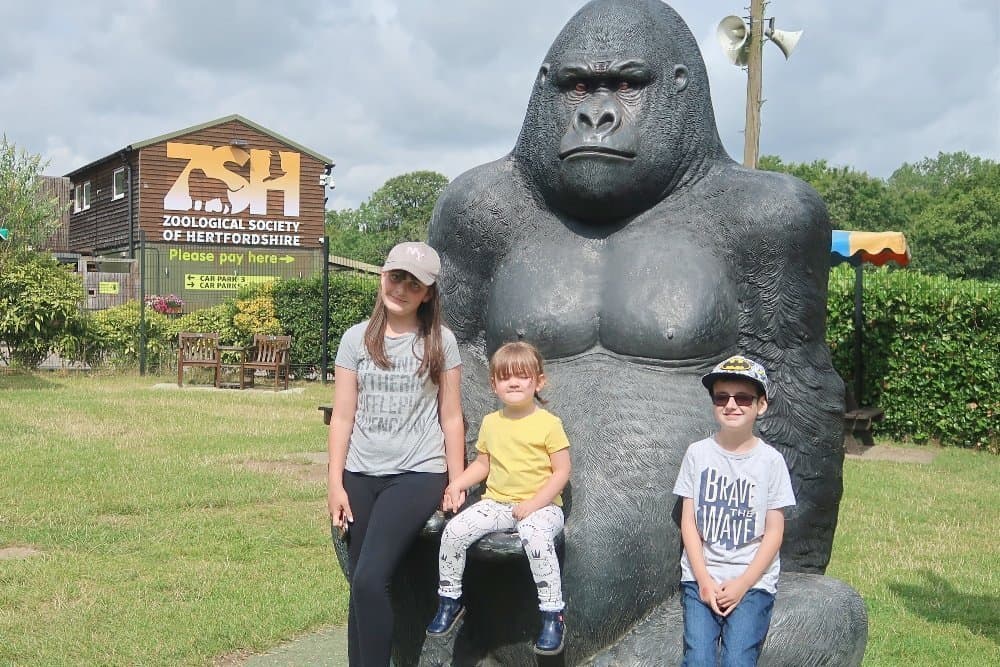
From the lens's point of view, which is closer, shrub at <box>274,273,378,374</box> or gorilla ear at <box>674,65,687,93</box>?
gorilla ear at <box>674,65,687,93</box>

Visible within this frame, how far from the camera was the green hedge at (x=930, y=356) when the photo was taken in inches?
387

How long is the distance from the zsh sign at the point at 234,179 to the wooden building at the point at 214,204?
0.03m

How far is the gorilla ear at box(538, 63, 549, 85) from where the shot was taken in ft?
9.59

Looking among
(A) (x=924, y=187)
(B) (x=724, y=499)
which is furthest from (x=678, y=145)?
(A) (x=924, y=187)

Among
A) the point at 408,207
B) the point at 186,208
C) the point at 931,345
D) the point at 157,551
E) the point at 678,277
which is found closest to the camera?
the point at 678,277

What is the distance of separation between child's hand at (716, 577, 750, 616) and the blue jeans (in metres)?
0.02

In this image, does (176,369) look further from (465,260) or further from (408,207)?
(408,207)

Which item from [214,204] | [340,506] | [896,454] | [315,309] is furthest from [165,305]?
[340,506]

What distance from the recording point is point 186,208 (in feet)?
84.0

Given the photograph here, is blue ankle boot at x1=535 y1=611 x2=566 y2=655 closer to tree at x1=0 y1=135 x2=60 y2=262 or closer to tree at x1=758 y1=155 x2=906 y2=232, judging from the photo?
tree at x1=0 y1=135 x2=60 y2=262

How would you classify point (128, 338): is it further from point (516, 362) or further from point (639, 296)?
point (516, 362)

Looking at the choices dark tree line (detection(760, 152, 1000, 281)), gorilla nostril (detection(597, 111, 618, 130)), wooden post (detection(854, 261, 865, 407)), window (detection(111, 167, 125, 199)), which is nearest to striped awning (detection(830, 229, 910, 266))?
wooden post (detection(854, 261, 865, 407))

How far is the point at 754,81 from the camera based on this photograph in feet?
36.8

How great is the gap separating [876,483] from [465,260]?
6.16m
